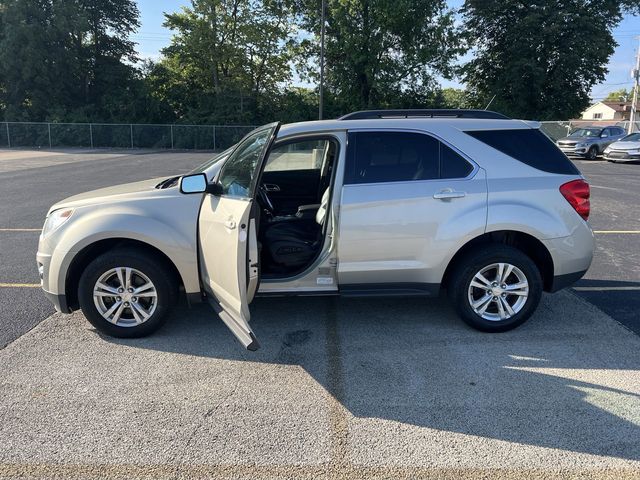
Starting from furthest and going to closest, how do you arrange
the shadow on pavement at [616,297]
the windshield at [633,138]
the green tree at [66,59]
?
the green tree at [66,59], the windshield at [633,138], the shadow on pavement at [616,297]

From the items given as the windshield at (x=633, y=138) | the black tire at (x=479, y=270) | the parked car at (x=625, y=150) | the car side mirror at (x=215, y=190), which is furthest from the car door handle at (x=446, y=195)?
the windshield at (x=633, y=138)

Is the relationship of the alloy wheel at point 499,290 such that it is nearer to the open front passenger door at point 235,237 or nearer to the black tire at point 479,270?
the black tire at point 479,270

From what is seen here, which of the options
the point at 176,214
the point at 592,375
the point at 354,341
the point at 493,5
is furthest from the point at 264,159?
the point at 493,5

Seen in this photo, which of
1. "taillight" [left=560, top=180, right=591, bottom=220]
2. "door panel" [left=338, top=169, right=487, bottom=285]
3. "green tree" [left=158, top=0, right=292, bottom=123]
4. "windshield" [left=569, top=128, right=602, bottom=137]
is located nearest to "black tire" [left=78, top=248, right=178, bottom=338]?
"door panel" [left=338, top=169, right=487, bottom=285]

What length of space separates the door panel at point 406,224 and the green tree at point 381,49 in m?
33.8

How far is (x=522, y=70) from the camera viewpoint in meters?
38.1

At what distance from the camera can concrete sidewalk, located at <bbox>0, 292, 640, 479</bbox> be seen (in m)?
2.64

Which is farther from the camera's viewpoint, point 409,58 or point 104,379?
point 409,58

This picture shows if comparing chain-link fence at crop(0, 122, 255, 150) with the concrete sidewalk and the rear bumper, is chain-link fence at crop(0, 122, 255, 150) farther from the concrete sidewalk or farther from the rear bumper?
the rear bumper

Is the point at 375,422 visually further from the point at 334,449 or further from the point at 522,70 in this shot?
the point at 522,70

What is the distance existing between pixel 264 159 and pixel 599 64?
44.1 metres

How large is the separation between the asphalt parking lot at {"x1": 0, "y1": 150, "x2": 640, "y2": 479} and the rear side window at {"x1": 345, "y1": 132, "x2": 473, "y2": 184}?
52.3 inches

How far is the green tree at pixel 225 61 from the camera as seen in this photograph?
38.2 meters

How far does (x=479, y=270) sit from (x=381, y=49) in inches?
1392
